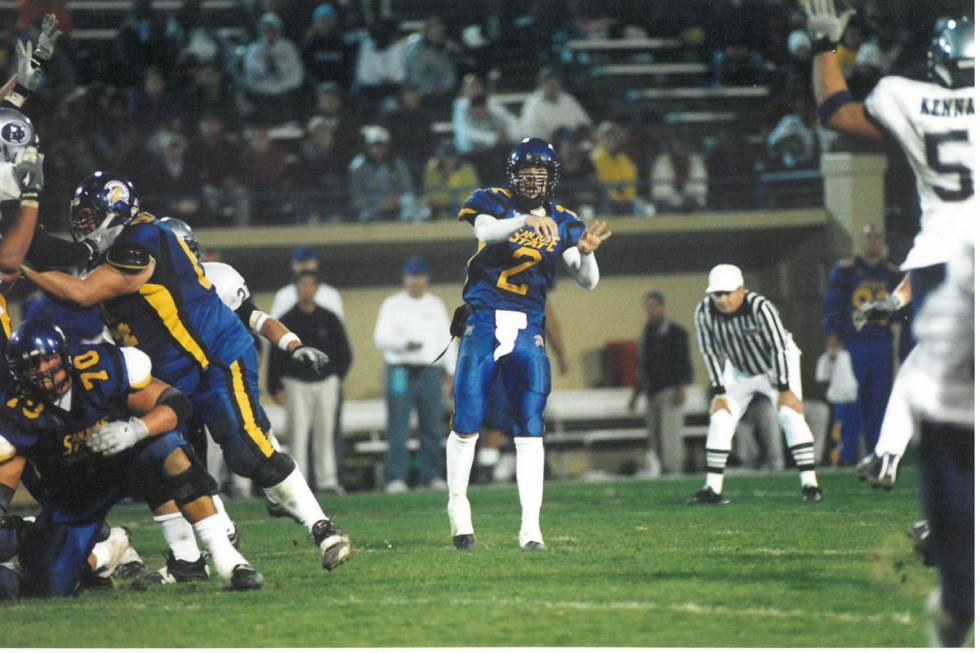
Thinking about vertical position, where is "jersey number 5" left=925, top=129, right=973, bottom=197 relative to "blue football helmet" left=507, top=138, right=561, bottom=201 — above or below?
below

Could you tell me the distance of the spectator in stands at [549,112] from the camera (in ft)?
33.4

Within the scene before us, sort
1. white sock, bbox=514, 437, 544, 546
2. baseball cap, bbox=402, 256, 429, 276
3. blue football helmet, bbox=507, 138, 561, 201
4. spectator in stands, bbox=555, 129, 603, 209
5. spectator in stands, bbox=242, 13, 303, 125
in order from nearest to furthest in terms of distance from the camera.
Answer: white sock, bbox=514, 437, 544, 546 → blue football helmet, bbox=507, 138, 561, 201 → baseball cap, bbox=402, 256, 429, 276 → spectator in stands, bbox=555, 129, 603, 209 → spectator in stands, bbox=242, 13, 303, 125

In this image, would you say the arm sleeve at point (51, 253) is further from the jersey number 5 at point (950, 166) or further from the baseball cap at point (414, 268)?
the baseball cap at point (414, 268)

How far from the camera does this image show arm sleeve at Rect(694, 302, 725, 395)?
688 centimetres

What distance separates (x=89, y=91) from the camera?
32.4 feet

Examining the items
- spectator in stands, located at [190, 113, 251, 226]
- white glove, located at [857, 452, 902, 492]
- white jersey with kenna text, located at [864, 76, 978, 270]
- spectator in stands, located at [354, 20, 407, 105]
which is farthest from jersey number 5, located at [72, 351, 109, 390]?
spectator in stands, located at [354, 20, 407, 105]

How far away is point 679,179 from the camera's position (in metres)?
10.2

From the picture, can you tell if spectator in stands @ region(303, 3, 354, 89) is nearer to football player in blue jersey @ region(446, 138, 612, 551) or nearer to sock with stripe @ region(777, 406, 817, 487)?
sock with stripe @ region(777, 406, 817, 487)

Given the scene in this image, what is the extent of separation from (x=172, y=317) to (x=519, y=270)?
4.08 ft

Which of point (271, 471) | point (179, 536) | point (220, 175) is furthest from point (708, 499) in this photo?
point (220, 175)

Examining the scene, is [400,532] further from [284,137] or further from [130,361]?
[284,137]

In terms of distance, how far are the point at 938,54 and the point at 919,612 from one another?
137cm

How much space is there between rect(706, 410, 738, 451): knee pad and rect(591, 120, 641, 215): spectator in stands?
3.26m

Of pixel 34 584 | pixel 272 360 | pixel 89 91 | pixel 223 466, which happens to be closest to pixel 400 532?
pixel 34 584
